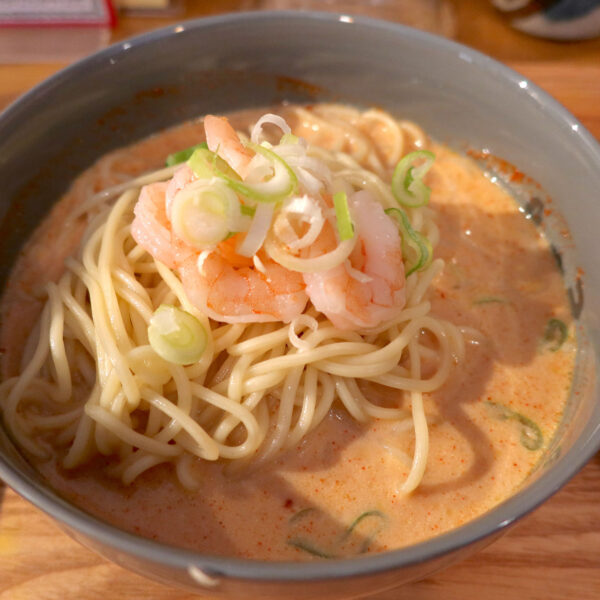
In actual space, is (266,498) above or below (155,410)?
below

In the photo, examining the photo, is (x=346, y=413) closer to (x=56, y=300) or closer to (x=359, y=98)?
(x=56, y=300)

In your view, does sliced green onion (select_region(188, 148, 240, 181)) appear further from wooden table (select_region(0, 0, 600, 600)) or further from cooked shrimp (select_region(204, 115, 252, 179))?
wooden table (select_region(0, 0, 600, 600))

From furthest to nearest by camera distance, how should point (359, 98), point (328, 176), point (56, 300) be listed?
point (359, 98) → point (56, 300) → point (328, 176)

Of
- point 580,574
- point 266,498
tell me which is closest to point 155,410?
→ point 266,498

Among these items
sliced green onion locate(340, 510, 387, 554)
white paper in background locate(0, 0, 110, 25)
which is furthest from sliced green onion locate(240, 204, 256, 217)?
white paper in background locate(0, 0, 110, 25)

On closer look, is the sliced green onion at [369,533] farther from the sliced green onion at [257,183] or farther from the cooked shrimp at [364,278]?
the sliced green onion at [257,183]

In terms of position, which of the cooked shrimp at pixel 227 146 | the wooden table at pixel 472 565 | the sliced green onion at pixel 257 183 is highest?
the cooked shrimp at pixel 227 146

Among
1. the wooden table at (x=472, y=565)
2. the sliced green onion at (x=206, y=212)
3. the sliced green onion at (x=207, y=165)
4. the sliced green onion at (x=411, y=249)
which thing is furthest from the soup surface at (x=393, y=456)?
the sliced green onion at (x=207, y=165)
